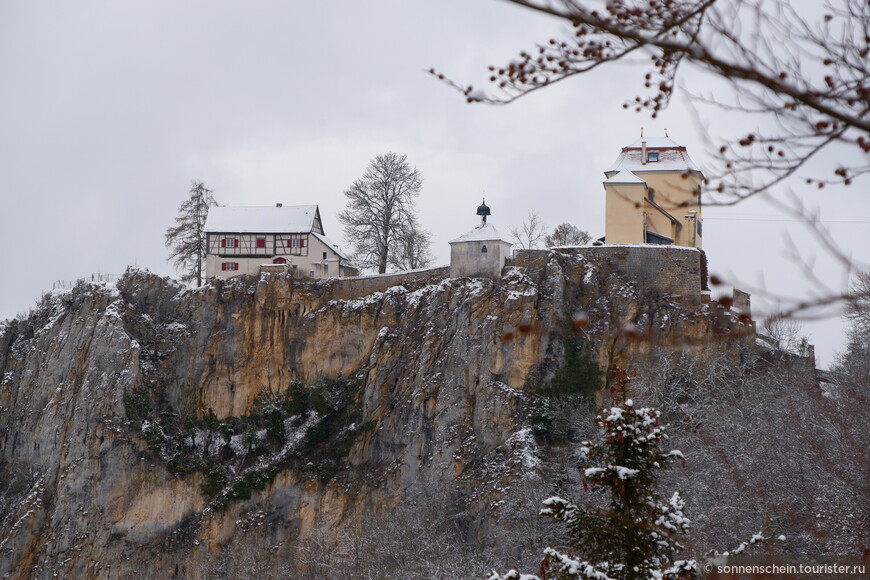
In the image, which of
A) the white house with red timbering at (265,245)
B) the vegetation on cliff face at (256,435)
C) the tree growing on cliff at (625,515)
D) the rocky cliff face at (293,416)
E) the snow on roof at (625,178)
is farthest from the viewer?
the white house with red timbering at (265,245)

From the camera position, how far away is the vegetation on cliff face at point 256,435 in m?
36.1

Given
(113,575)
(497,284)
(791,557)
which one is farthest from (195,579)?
(791,557)

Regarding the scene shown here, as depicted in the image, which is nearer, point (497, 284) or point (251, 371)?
point (497, 284)

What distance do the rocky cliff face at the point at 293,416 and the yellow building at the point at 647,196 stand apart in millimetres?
3024

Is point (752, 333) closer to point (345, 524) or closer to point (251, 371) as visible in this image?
point (345, 524)

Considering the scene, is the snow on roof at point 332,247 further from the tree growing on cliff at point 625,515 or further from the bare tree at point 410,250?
the tree growing on cliff at point 625,515

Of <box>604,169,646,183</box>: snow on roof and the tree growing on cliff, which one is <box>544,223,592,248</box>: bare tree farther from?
the tree growing on cliff

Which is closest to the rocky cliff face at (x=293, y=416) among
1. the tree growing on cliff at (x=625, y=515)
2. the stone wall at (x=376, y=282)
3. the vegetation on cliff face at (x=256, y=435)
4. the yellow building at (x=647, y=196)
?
the vegetation on cliff face at (x=256, y=435)

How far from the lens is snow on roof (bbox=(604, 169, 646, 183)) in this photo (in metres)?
36.8

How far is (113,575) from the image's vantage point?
119ft

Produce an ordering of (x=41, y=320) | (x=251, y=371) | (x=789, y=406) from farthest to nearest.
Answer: (x=41, y=320)
(x=251, y=371)
(x=789, y=406)

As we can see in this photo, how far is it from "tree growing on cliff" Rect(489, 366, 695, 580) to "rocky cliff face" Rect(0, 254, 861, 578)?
14.9 meters

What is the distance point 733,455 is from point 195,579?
21056 mm

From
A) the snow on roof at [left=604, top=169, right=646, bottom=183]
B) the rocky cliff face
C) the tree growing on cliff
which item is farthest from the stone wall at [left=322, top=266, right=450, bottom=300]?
the tree growing on cliff
